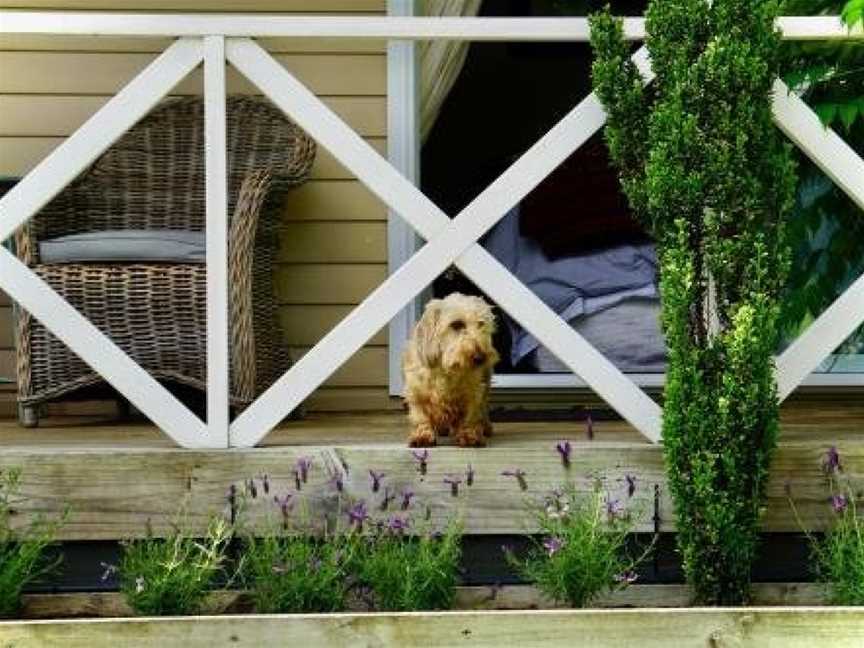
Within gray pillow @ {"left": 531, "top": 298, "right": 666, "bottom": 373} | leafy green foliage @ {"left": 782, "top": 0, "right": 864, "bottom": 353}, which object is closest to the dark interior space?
gray pillow @ {"left": 531, "top": 298, "right": 666, "bottom": 373}

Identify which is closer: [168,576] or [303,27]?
[168,576]

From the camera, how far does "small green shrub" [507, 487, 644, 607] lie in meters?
3.89

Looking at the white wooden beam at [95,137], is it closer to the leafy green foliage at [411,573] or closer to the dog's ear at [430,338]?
the dog's ear at [430,338]

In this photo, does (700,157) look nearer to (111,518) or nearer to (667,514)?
(667,514)

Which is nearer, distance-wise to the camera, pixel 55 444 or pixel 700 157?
pixel 700 157

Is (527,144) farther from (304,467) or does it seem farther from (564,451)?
(304,467)

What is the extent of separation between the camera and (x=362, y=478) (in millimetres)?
4219

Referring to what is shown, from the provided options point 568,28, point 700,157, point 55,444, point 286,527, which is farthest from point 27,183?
point 700,157

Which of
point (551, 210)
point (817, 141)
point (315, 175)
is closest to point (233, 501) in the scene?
point (817, 141)

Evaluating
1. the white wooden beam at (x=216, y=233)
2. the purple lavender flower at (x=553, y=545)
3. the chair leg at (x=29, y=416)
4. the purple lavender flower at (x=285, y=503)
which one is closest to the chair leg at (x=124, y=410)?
the chair leg at (x=29, y=416)

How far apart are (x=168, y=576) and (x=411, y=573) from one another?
57 centimetres

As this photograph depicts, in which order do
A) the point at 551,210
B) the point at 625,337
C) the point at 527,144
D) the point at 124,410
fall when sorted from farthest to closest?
1. the point at 527,144
2. the point at 551,210
3. the point at 625,337
4. the point at 124,410

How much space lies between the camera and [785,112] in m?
4.34

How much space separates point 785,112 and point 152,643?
7.03 ft
